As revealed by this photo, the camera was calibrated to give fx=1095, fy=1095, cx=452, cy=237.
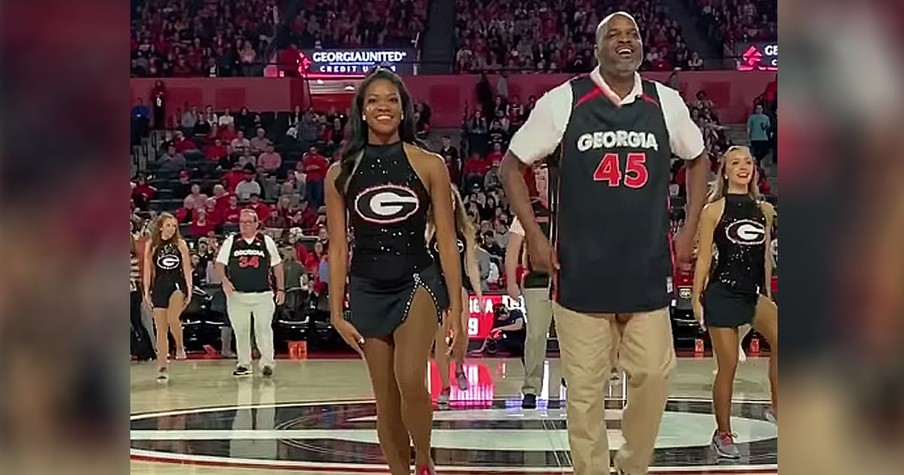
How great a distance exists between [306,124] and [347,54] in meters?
3.12

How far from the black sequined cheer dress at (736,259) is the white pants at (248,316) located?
594cm

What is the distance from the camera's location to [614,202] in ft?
13.3

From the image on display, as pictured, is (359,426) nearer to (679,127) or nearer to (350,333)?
(350,333)

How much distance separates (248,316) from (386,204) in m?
6.78

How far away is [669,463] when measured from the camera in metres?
5.86

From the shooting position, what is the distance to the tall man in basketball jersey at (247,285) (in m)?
11.0

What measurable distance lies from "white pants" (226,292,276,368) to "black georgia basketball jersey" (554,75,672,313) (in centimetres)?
727

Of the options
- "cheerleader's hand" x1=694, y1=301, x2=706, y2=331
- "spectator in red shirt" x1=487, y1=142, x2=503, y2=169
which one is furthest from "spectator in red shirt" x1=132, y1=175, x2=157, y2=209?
"cheerleader's hand" x1=694, y1=301, x2=706, y2=331

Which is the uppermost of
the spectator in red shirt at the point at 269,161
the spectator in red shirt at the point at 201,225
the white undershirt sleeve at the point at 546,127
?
the spectator in red shirt at the point at 269,161

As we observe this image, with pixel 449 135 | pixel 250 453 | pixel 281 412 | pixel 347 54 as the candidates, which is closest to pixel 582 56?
pixel 449 135

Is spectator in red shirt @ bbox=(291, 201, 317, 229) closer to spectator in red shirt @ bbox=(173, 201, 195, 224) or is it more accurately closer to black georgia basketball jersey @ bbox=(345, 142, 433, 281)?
spectator in red shirt @ bbox=(173, 201, 195, 224)

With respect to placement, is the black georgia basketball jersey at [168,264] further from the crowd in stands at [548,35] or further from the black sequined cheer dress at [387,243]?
the crowd in stands at [548,35]

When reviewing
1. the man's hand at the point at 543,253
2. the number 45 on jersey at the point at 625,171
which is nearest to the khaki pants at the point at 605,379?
the man's hand at the point at 543,253
